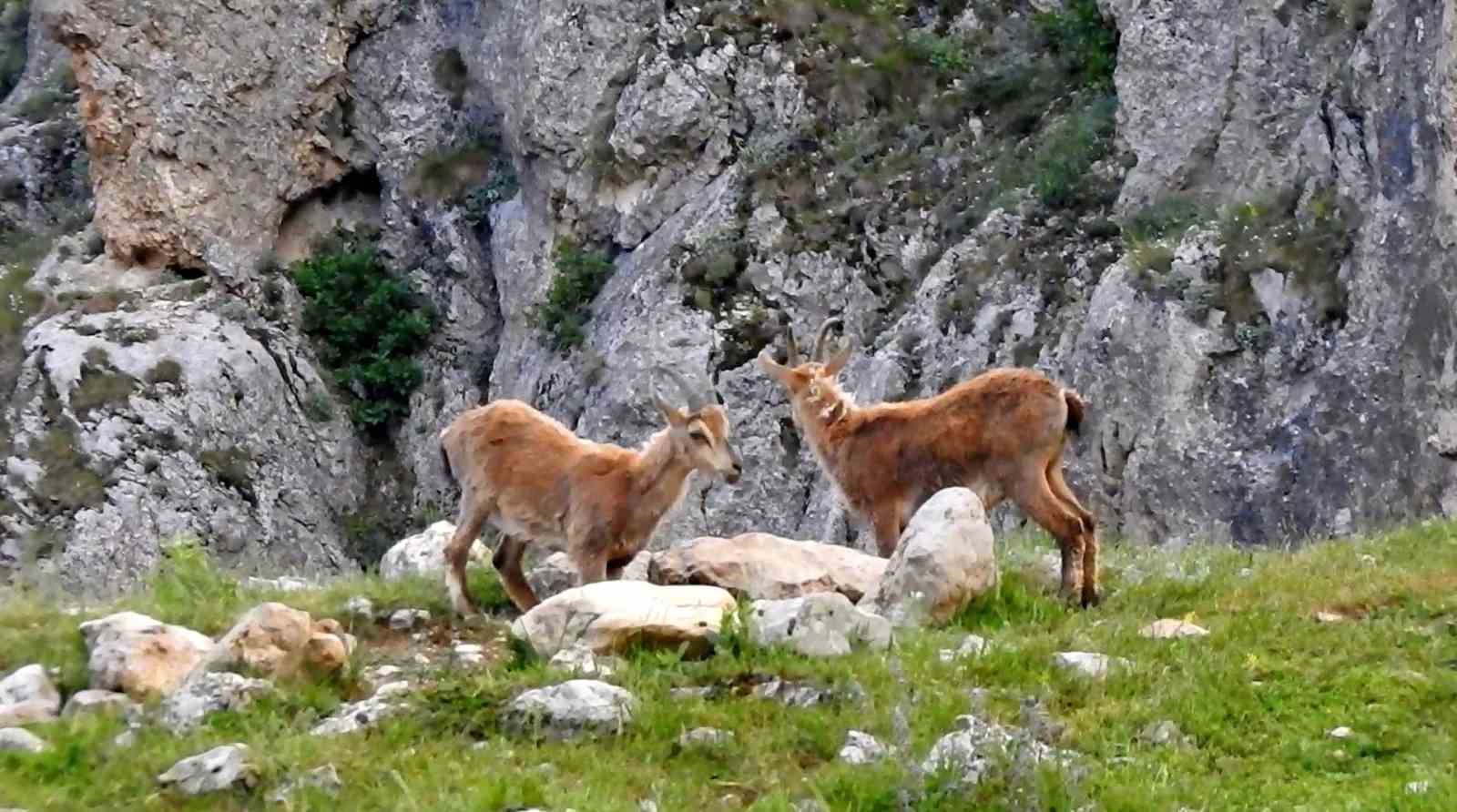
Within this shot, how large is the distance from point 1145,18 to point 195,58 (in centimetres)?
2052

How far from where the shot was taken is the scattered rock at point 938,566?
10.0m

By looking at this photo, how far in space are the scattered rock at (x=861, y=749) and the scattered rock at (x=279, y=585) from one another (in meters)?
4.95

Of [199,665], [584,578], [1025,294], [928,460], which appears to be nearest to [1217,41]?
[1025,294]

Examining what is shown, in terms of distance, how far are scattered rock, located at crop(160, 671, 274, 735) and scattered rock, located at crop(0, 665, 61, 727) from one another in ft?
2.29

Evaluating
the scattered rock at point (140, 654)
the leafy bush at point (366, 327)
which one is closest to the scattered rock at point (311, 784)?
the scattered rock at point (140, 654)

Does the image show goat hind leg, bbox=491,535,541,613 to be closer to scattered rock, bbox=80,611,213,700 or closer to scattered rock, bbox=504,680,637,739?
scattered rock, bbox=80,611,213,700

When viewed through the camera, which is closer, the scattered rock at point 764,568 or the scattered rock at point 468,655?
the scattered rock at point 468,655

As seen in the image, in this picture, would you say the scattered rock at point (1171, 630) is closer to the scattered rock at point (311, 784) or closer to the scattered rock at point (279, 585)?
the scattered rock at point (311, 784)

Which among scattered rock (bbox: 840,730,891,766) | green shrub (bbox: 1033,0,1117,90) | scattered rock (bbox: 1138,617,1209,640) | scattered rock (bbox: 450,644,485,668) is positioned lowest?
scattered rock (bbox: 450,644,485,668)

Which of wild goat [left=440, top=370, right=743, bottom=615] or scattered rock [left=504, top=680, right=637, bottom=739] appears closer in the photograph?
scattered rock [left=504, top=680, right=637, bottom=739]

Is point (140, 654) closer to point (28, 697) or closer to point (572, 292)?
point (28, 697)

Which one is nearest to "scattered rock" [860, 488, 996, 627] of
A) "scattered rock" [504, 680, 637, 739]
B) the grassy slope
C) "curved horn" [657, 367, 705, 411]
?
the grassy slope

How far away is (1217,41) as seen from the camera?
26203 mm

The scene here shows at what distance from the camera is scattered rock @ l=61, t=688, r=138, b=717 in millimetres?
8570
